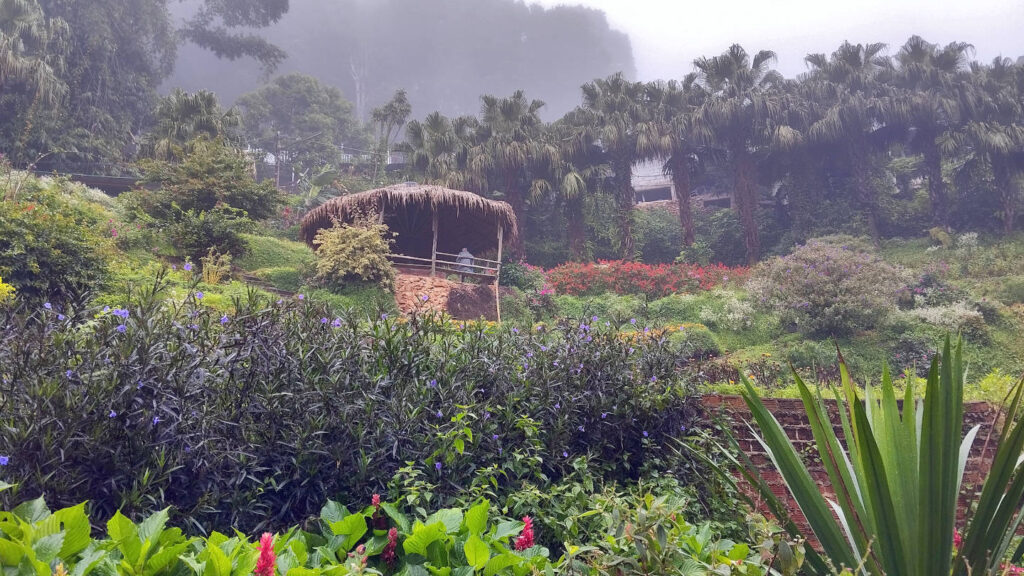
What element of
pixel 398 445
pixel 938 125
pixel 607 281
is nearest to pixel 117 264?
pixel 398 445

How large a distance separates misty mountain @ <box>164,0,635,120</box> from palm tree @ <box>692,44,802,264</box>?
53.9m

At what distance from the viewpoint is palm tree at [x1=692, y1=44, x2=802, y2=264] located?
21422mm

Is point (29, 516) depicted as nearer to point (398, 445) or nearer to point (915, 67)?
point (398, 445)

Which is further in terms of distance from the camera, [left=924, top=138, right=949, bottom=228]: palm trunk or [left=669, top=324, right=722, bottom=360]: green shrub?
[left=924, top=138, right=949, bottom=228]: palm trunk

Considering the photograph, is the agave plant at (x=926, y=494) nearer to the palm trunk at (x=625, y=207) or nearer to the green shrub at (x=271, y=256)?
the green shrub at (x=271, y=256)

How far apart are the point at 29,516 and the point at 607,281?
16.1m

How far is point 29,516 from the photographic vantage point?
5.51 feet

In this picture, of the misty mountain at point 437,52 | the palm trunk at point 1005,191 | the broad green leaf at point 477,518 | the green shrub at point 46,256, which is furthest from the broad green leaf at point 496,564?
the misty mountain at point 437,52

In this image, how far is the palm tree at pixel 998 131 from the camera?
65.1ft

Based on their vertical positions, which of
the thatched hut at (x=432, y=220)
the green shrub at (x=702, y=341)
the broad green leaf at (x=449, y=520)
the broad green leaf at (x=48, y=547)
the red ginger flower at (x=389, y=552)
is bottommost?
the green shrub at (x=702, y=341)

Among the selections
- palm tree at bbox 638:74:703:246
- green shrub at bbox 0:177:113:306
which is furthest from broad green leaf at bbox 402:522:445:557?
palm tree at bbox 638:74:703:246

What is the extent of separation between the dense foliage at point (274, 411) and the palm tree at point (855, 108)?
71.1ft

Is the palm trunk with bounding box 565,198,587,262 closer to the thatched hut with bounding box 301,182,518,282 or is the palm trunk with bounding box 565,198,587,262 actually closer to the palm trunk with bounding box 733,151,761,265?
the thatched hut with bounding box 301,182,518,282

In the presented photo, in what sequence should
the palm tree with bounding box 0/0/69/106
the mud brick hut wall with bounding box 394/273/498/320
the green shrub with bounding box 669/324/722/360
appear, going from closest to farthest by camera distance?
the green shrub with bounding box 669/324/722/360 → the mud brick hut wall with bounding box 394/273/498/320 → the palm tree with bounding box 0/0/69/106
